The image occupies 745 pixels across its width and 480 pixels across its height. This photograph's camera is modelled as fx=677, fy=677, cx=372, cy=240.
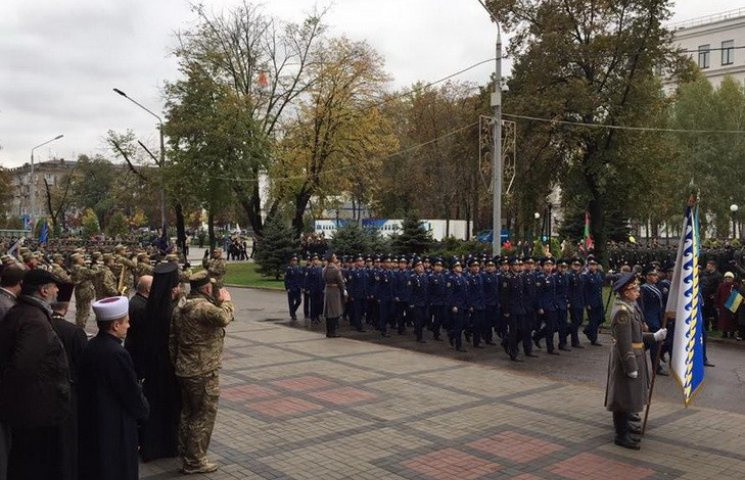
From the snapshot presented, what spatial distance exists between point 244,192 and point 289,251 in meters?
8.40

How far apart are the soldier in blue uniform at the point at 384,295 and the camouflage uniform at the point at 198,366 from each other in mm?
9139

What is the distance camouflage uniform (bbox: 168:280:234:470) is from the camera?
646 cm

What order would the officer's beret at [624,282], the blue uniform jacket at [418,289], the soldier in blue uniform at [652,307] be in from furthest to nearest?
the blue uniform jacket at [418,289] < the soldier in blue uniform at [652,307] < the officer's beret at [624,282]

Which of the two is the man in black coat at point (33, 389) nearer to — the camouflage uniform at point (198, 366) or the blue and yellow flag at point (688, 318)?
the camouflage uniform at point (198, 366)

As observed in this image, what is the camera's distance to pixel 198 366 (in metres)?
6.48

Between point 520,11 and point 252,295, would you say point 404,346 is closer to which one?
point 252,295

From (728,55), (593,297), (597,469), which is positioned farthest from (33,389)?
(728,55)

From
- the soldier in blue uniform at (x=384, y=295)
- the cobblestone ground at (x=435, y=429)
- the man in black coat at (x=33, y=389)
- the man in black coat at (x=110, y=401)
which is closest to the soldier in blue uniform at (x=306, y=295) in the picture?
the soldier in blue uniform at (x=384, y=295)

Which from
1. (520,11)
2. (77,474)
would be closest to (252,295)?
(520,11)

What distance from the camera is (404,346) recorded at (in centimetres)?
1426

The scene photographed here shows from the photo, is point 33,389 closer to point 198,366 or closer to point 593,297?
point 198,366

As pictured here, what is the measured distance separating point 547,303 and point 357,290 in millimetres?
4951

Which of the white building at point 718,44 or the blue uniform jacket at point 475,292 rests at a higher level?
the white building at point 718,44

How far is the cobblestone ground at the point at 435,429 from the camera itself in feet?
22.1
